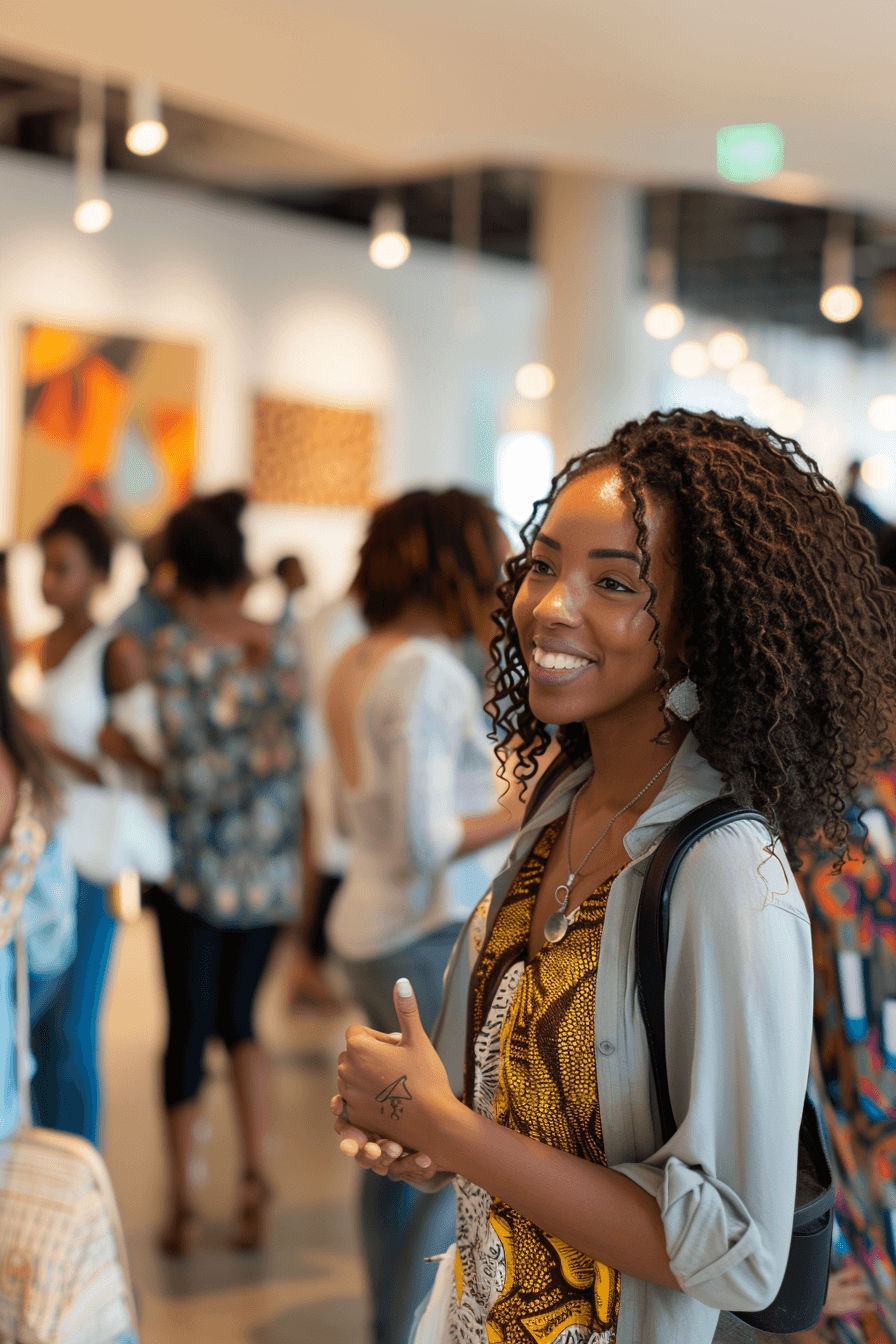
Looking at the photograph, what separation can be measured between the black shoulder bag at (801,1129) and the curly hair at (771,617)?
0.22 ft

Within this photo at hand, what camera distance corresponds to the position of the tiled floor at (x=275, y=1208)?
10.2 ft

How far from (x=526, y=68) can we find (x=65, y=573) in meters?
1.88

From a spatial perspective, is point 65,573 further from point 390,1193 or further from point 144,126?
point 390,1193

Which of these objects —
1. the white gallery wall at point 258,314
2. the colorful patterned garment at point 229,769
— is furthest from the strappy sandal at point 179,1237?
the white gallery wall at point 258,314

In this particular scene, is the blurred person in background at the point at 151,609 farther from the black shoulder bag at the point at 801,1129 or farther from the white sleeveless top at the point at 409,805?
the black shoulder bag at the point at 801,1129

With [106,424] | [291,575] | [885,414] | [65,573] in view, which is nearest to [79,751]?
[65,573]

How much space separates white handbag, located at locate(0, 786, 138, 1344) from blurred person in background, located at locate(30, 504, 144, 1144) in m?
1.30

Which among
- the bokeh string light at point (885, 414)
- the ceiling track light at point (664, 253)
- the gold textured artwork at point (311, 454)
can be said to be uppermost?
the ceiling track light at point (664, 253)

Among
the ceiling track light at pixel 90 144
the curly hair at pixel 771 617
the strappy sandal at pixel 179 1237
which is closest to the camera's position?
the curly hair at pixel 771 617

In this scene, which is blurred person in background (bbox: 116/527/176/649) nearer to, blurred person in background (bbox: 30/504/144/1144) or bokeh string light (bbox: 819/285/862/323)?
blurred person in background (bbox: 30/504/144/1144)

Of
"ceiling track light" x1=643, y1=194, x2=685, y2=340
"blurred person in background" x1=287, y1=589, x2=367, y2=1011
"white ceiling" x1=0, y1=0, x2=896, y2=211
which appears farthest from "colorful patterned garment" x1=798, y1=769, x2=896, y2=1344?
"ceiling track light" x1=643, y1=194, x2=685, y2=340

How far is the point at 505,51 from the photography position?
3506 millimetres

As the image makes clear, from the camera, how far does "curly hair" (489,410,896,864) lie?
1.17 meters

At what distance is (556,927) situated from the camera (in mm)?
1234
